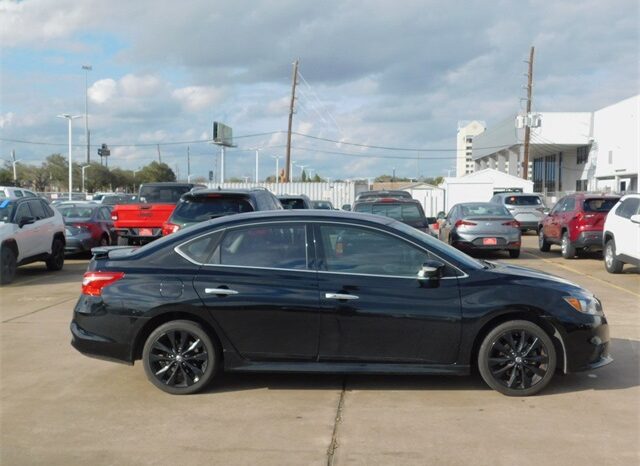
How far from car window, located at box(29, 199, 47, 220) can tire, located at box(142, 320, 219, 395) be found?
8875 millimetres

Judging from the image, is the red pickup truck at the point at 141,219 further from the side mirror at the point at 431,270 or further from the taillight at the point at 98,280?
the side mirror at the point at 431,270

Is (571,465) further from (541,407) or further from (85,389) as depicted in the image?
(85,389)

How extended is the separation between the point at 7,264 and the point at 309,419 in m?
9.03

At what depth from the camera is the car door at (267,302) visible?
549 cm

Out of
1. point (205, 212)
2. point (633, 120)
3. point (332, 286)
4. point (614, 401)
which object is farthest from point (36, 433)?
point (633, 120)

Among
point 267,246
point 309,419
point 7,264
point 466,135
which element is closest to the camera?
point 309,419

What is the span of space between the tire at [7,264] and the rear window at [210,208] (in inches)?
137

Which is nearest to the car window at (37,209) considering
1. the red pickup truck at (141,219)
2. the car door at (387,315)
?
the red pickup truck at (141,219)

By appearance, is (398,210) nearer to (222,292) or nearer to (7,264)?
(7,264)

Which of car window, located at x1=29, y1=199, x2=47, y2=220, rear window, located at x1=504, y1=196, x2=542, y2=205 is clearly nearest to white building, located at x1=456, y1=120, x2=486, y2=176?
rear window, located at x1=504, y1=196, x2=542, y2=205

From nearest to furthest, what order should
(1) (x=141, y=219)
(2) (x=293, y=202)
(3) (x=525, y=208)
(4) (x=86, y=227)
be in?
(1) (x=141, y=219), (4) (x=86, y=227), (2) (x=293, y=202), (3) (x=525, y=208)

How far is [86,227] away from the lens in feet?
53.7

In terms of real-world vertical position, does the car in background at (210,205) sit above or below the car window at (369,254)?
above

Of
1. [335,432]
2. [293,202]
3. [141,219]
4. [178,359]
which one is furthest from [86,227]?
[335,432]
